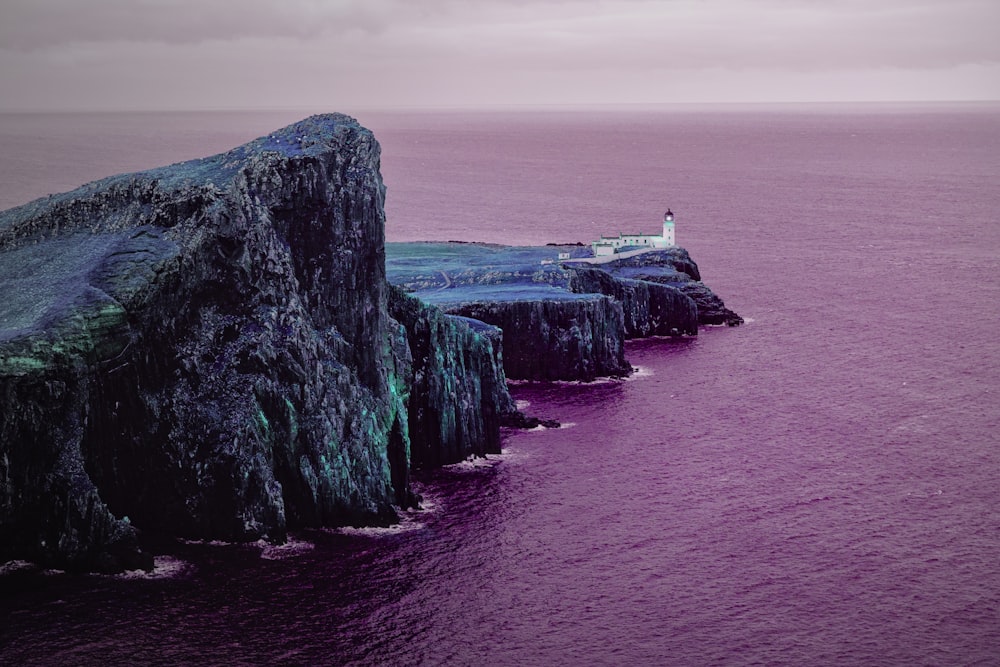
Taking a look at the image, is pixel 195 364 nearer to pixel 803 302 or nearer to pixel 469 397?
pixel 469 397

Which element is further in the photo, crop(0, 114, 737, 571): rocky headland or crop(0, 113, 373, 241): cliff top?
crop(0, 113, 373, 241): cliff top

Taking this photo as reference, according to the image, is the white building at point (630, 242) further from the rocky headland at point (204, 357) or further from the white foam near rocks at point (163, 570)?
the white foam near rocks at point (163, 570)

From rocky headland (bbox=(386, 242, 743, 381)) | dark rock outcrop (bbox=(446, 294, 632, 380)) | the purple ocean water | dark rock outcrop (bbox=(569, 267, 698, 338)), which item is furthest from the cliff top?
dark rock outcrop (bbox=(569, 267, 698, 338))

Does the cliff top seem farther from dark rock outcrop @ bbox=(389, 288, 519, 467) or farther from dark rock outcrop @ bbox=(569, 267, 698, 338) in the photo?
dark rock outcrop @ bbox=(569, 267, 698, 338)

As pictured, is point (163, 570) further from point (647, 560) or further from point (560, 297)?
point (560, 297)

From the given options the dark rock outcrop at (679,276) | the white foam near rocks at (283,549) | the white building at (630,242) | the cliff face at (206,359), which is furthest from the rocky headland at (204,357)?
the white building at (630,242)

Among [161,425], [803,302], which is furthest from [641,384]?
[161,425]
